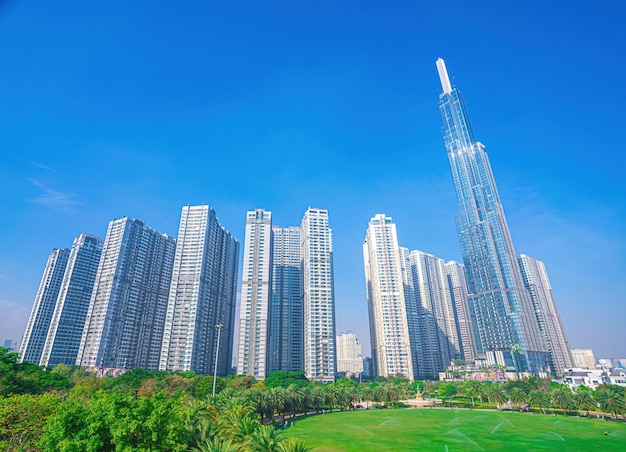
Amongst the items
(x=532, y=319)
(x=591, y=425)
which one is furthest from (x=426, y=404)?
(x=532, y=319)

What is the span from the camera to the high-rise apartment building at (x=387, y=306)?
16700 centimetres

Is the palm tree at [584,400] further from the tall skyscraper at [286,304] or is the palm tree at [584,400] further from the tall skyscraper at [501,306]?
the tall skyscraper at [286,304]

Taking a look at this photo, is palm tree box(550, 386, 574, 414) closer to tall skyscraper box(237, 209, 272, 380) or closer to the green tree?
tall skyscraper box(237, 209, 272, 380)

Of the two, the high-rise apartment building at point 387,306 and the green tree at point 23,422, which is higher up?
the high-rise apartment building at point 387,306

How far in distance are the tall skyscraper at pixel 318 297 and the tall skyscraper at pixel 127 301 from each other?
67.9 m

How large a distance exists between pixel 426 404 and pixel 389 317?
59915 millimetres

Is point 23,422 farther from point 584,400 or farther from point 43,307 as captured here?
point 43,307

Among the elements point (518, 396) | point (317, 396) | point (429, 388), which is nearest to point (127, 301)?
point (317, 396)

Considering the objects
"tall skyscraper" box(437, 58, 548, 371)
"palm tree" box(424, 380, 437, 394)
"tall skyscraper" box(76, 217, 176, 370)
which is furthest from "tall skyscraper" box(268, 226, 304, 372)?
"tall skyscraper" box(437, 58, 548, 371)

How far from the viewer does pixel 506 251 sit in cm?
19125

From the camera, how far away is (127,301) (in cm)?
14075

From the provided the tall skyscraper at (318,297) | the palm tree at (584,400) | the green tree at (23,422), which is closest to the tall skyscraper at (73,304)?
the tall skyscraper at (318,297)

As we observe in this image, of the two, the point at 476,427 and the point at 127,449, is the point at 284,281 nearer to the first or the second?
the point at 476,427

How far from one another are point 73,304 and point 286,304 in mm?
96463
